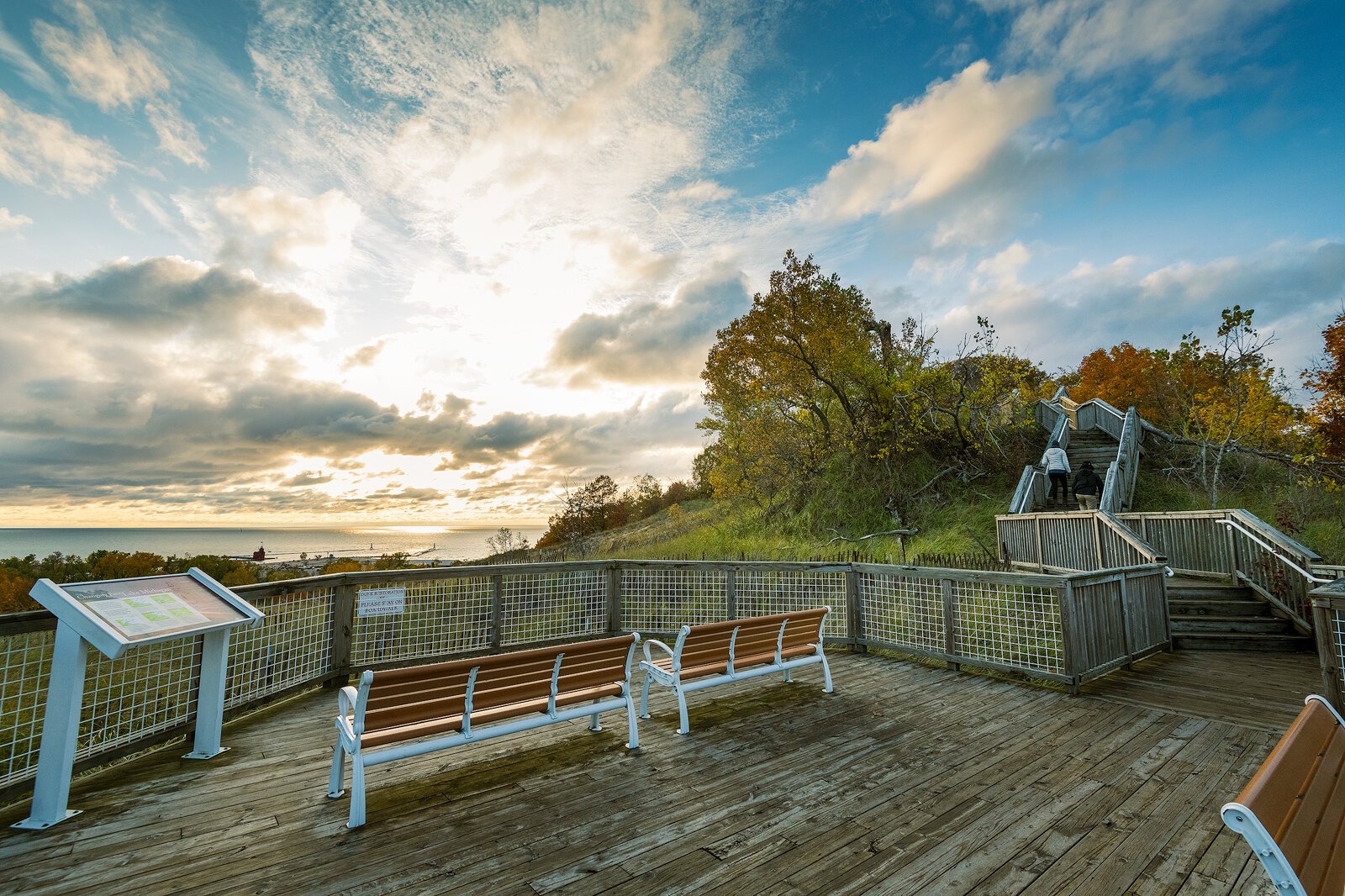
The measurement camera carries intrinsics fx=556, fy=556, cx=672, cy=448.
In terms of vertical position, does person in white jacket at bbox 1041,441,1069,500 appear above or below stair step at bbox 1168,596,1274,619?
above

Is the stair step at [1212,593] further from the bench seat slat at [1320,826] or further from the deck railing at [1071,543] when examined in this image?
the bench seat slat at [1320,826]

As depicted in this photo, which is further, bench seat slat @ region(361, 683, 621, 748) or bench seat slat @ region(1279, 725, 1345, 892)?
bench seat slat @ region(361, 683, 621, 748)

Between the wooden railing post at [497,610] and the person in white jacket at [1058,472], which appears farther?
the person in white jacket at [1058,472]

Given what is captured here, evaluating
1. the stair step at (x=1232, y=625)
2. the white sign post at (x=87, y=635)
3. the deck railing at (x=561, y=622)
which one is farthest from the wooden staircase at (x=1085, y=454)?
the white sign post at (x=87, y=635)

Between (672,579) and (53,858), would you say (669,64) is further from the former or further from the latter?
(53,858)

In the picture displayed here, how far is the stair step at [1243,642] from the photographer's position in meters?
8.01

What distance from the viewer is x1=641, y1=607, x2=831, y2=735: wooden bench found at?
16.7ft

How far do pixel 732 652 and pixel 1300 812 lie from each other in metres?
4.22

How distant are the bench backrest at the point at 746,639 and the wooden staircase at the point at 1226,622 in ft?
→ 21.0

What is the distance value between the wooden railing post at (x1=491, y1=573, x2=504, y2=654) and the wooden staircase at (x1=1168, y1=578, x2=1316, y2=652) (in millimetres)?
9797

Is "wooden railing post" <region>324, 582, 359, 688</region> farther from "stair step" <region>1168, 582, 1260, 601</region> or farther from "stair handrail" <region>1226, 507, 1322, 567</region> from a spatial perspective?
"stair handrail" <region>1226, 507, 1322, 567</region>

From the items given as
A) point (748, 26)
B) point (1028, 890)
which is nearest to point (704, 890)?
point (1028, 890)

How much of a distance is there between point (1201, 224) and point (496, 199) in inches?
549

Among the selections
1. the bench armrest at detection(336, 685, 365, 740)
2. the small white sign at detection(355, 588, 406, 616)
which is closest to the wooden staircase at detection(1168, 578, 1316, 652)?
the bench armrest at detection(336, 685, 365, 740)
